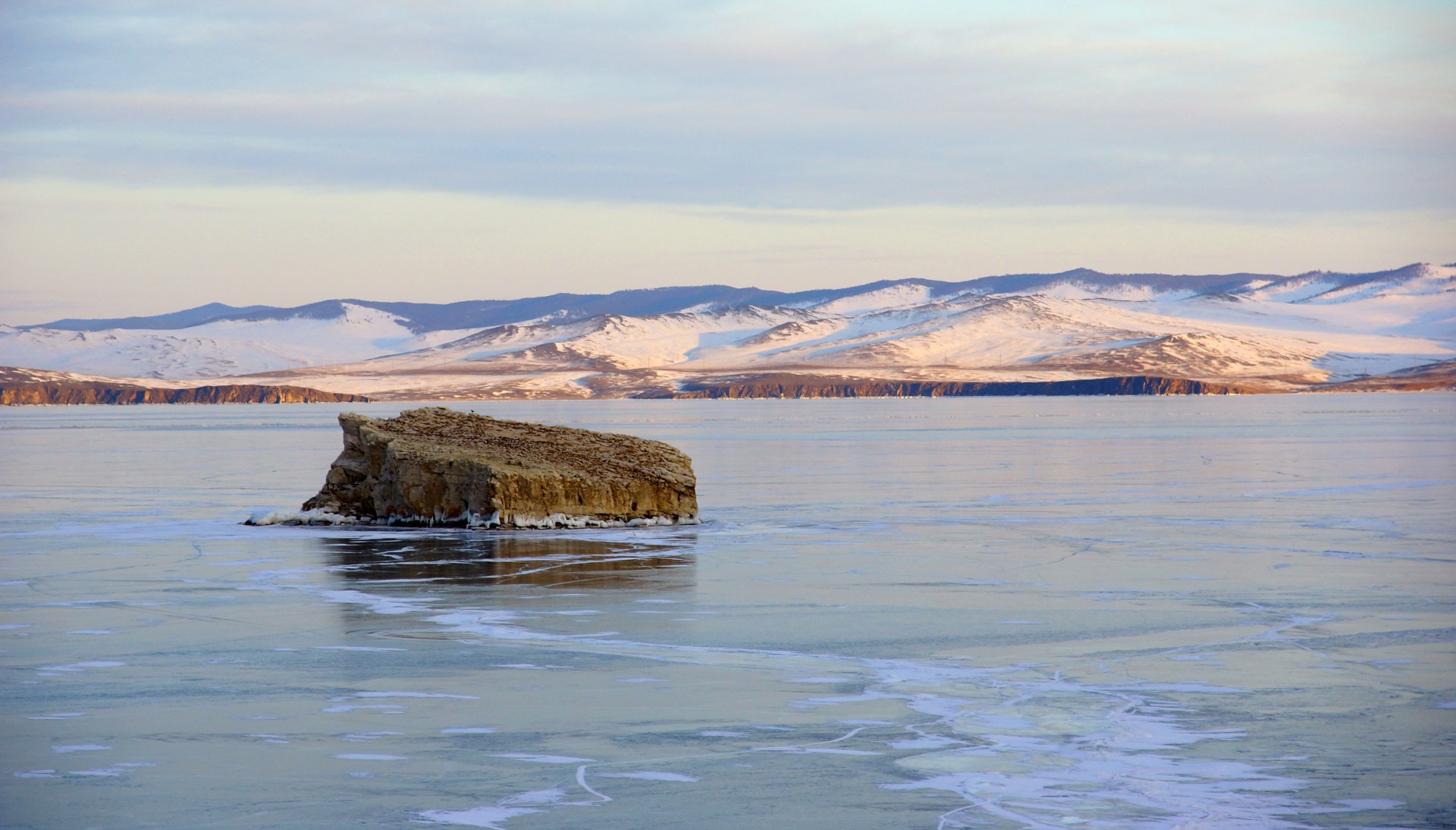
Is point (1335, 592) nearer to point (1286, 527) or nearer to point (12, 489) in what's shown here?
point (1286, 527)

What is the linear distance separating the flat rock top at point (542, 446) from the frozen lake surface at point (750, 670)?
1259mm

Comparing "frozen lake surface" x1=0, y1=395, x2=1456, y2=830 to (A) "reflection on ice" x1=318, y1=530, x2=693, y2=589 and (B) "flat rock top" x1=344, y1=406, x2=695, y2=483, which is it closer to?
(A) "reflection on ice" x1=318, y1=530, x2=693, y2=589

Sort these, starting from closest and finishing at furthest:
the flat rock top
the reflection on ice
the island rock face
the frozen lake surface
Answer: the frozen lake surface → the reflection on ice → the island rock face → the flat rock top

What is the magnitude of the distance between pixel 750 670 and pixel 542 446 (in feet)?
37.5

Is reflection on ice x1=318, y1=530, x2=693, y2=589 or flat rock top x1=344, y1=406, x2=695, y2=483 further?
flat rock top x1=344, y1=406, x2=695, y2=483

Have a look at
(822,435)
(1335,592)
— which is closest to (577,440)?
(1335,592)

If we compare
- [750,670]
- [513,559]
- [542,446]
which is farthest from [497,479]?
[750,670]

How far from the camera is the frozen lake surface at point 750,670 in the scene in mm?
7238

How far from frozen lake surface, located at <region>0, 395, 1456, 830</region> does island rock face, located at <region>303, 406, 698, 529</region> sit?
649mm

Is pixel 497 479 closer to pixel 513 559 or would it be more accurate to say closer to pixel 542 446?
pixel 542 446

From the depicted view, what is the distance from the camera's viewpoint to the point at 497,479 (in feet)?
64.8

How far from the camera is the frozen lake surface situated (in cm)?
724

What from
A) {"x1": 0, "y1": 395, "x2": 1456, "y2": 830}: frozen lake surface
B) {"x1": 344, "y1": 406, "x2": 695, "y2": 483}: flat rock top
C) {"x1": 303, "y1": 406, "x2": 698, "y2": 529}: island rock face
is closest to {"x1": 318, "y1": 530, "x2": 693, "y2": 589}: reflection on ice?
{"x1": 0, "y1": 395, "x2": 1456, "y2": 830}: frozen lake surface

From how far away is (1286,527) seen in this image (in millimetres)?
19203
